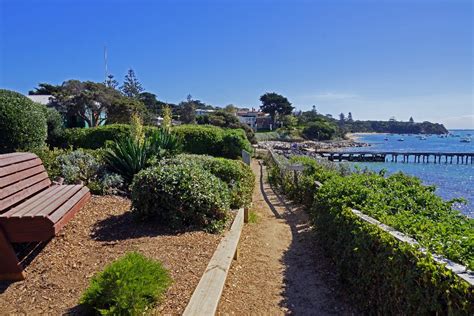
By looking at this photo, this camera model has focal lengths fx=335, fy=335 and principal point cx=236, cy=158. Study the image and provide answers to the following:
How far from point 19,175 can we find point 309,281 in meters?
3.48

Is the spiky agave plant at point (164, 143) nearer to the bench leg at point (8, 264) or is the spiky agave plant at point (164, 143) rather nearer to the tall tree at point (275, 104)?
the bench leg at point (8, 264)

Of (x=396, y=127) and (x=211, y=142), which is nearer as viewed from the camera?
(x=211, y=142)

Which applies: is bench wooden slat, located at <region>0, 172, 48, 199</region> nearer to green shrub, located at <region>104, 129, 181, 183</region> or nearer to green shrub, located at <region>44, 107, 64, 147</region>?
green shrub, located at <region>104, 129, 181, 183</region>

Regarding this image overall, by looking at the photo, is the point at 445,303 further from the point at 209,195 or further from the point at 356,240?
the point at 209,195

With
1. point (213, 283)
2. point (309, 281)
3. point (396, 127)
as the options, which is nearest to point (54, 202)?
point (213, 283)

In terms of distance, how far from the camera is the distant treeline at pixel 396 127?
593ft

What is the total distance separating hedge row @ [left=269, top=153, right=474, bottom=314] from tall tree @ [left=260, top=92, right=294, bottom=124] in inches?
3379

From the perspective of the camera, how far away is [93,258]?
3371 millimetres

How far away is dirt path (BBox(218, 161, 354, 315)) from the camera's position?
321 centimetres

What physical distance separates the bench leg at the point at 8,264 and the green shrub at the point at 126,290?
0.93m

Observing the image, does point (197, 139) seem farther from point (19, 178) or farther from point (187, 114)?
point (187, 114)

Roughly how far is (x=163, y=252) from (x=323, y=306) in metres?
1.71

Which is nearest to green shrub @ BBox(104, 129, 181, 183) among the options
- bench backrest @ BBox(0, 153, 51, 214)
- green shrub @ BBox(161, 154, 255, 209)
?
green shrub @ BBox(161, 154, 255, 209)

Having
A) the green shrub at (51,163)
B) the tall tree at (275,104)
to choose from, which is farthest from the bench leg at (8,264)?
the tall tree at (275,104)
